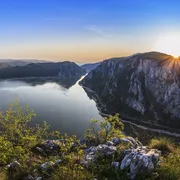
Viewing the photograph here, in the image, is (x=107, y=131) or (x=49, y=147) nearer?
(x=107, y=131)

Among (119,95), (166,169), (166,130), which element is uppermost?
(166,169)

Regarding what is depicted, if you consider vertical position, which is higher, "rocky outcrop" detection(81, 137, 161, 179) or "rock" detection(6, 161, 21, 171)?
"rocky outcrop" detection(81, 137, 161, 179)

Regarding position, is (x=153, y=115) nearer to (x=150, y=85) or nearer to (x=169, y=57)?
(x=150, y=85)

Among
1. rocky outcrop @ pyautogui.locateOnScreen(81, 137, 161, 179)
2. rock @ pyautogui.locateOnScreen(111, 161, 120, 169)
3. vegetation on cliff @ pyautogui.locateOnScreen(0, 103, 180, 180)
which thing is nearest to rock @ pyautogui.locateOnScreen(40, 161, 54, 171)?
vegetation on cliff @ pyautogui.locateOnScreen(0, 103, 180, 180)

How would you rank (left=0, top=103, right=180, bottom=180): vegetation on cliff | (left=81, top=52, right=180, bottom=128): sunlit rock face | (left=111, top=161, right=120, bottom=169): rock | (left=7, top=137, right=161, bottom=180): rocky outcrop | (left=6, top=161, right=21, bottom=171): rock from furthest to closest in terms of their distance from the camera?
(left=81, top=52, right=180, bottom=128): sunlit rock face
(left=6, top=161, right=21, bottom=171): rock
(left=111, top=161, right=120, bottom=169): rock
(left=7, top=137, right=161, bottom=180): rocky outcrop
(left=0, top=103, right=180, bottom=180): vegetation on cliff

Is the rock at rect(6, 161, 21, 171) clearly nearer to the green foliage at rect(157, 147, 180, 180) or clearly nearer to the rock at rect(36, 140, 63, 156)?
the rock at rect(36, 140, 63, 156)

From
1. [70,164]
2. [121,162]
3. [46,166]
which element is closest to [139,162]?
[121,162]

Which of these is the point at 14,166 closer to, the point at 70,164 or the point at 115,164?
the point at 70,164

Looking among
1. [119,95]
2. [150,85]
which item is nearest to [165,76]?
[150,85]
